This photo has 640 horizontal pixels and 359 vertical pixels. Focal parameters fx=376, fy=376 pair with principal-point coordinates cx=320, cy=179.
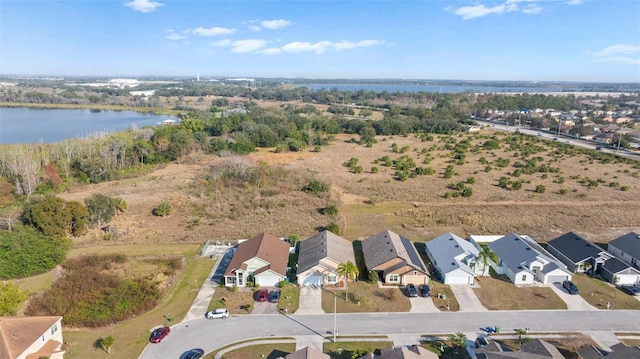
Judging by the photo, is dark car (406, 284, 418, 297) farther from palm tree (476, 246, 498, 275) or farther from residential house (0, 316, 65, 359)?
residential house (0, 316, 65, 359)

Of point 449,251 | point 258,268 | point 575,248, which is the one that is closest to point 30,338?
point 258,268

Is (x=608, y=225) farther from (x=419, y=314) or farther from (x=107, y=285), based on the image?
(x=107, y=285)

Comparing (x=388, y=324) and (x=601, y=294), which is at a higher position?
(x=601, y=294)

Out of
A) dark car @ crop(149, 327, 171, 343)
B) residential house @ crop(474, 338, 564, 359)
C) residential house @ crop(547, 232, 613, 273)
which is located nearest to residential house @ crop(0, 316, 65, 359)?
dark car @ crop(149, 327, 171, 343)

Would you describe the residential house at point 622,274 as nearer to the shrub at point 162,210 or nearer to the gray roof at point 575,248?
the gray roof at point 575,248

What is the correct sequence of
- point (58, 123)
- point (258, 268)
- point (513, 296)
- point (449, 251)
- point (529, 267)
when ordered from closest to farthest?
point (513, 296) < point (258, 268) < point (529, 267) < point (449, 251) < point (58, 123)

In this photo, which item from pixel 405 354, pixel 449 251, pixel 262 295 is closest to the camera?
pixel 405 354

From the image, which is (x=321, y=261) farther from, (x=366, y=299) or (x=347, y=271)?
(x=366, y=299)

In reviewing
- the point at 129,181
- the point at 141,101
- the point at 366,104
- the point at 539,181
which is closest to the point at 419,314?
the point at 539,181
